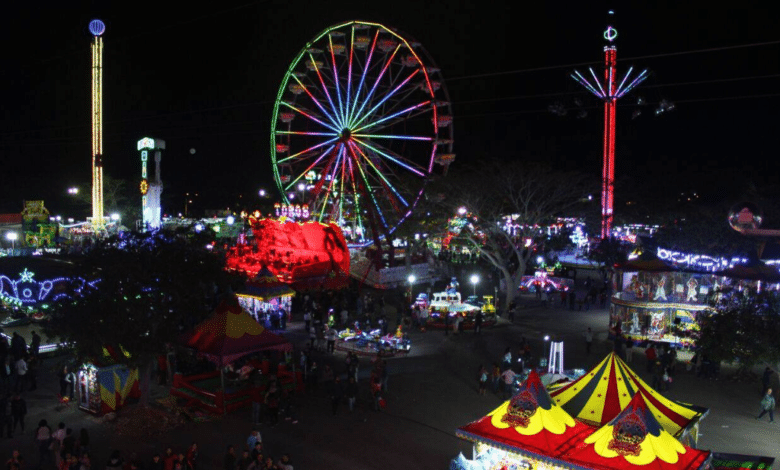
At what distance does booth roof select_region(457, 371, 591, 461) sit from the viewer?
32.4ft

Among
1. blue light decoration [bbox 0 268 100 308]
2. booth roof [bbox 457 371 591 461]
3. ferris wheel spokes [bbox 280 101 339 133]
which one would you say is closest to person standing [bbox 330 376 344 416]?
booth roof [bbox 457 371 591 461]

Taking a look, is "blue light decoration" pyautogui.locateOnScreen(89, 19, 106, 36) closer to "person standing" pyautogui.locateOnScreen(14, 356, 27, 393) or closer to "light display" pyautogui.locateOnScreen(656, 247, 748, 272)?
"person standing" pyautogui.locateOnScreen(14, 356, 27, 393)

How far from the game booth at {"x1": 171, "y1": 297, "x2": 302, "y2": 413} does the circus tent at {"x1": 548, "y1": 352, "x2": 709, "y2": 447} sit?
707 centimetres

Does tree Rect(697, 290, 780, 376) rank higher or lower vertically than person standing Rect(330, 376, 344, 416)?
higher

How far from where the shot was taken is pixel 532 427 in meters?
10.1

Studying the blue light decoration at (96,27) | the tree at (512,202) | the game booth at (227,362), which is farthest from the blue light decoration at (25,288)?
the blue light decoration at (96,27)

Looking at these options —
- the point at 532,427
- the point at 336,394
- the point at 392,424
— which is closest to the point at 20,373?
the point at 336,394

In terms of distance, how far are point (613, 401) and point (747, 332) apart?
228 inches

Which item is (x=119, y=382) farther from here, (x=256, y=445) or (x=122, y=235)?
(x=256, y=445)

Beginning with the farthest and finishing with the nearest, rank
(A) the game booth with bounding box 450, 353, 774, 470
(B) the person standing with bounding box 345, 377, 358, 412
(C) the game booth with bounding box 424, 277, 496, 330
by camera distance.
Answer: (C) the game booth with bounding box 424, 277, 496, 330, (B) the person standing with bounding box 345, 377, 358, 412, (A) the game booth with bounding box 450, 353, 774, 470

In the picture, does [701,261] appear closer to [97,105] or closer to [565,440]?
[565,440]

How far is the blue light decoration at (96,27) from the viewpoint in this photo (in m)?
35.8

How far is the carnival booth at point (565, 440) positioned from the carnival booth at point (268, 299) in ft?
48.5

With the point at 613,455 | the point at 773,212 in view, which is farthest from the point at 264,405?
the point at 773,212
